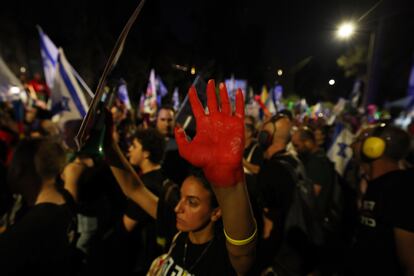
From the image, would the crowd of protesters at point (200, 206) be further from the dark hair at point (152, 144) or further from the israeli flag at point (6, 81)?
the israeli flag at point (6, 81)

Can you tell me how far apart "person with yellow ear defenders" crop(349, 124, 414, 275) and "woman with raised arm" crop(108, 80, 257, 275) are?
4.11 ft

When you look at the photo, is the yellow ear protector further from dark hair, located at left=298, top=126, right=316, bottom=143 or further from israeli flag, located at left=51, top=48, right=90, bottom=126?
israeli flag, located at left=51, top=48, right=90, bottom=126

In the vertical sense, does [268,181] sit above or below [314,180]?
above

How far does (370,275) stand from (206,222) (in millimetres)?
1454

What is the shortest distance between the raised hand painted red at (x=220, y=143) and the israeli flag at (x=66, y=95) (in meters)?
2.29

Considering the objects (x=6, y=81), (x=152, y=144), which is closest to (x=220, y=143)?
(x=152, y=144)

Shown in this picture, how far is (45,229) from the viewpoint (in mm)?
2000

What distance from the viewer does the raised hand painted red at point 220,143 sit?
118cm

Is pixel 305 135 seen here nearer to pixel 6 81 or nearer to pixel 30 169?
pixel 30 169

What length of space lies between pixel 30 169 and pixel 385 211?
2557 mm

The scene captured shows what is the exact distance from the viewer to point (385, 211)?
2.25m

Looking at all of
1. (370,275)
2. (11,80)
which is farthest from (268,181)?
(11,80)

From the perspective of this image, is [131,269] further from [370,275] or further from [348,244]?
[348,244]

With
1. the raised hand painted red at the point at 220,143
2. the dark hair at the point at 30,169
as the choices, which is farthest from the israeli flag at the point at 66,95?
the raised hand painted red at the point at 220,143
